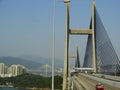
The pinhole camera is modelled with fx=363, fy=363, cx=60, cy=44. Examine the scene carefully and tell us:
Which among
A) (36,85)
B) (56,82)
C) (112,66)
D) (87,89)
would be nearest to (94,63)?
(112,66)

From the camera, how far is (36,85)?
463 ft

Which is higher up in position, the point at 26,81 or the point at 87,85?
the point at 87,85

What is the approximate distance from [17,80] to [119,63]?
134156 mm

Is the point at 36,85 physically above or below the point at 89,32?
below

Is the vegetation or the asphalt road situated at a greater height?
the asphalt road

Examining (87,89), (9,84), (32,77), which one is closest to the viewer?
(87,89)

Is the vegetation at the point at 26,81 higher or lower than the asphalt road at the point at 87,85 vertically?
lower

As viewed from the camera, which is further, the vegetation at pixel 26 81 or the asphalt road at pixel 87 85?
the vegetation at pixel 26 81

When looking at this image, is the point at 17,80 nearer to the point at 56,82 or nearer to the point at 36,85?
the point at 36,85

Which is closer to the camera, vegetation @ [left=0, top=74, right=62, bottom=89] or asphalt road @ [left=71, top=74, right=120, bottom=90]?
asphalt road @ [left=71, top=74, right=120, bottom=90]

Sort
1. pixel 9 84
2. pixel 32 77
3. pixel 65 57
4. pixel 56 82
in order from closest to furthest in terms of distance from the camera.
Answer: pixel 65 57, pixel 56 82, pixel 32 77, pixel 9 84

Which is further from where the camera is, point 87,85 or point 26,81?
point 26,81

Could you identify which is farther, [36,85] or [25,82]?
[25,82]

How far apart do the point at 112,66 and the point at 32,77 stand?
121 metres
